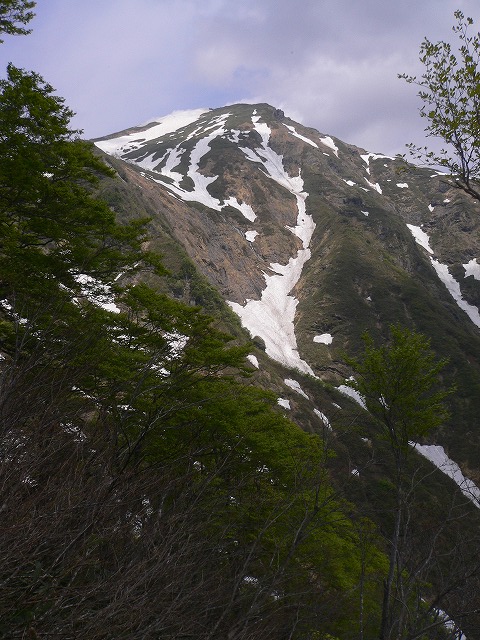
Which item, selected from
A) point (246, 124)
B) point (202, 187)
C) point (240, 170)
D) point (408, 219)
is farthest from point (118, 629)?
point (246, 124)

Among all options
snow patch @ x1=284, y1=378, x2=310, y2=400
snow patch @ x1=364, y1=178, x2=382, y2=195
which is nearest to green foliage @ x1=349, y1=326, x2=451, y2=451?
snow patch @ x1=284, y1=378, x2=310, y2=400

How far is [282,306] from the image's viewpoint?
83.4 meters

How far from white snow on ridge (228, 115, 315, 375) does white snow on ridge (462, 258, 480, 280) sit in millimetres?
46105

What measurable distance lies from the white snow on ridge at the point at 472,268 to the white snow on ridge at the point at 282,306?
46105 mm

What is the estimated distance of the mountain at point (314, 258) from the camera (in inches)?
2124

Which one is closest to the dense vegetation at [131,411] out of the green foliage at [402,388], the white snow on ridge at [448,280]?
the green foliage at [402,388]

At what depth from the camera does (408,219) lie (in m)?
145

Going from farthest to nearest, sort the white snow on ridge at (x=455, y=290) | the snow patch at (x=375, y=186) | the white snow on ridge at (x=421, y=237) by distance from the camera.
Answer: the snow patch at (x=375, y=186), the white snow on ridge at (x=421, y=237), the white snow on ridge at (x=455, y=290)

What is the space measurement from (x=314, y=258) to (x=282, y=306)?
16.4m

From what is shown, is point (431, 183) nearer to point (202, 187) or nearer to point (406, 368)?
point (202, 187)

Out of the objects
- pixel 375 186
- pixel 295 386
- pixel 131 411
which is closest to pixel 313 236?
pixel 295 386

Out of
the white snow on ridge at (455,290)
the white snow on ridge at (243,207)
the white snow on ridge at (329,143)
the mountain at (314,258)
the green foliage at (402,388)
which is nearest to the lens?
the green foliage at (402,388)

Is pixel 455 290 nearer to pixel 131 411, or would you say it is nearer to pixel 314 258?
pixel 314 258

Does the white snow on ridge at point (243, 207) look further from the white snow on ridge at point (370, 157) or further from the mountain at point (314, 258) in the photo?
the white snow on ridge at point (370, 157)
